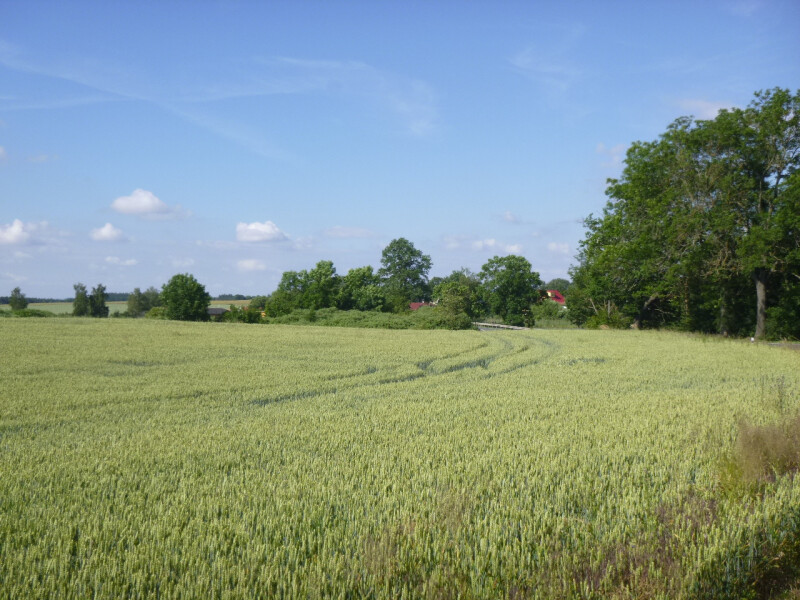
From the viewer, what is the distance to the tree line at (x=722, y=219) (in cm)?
3216

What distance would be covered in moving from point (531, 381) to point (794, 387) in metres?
6.86

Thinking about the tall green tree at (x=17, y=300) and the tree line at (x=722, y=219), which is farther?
the tall green tree at (x=17, y=300)

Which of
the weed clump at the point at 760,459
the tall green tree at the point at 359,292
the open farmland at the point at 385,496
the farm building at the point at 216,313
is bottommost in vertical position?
the open farmland at the point at 385,496

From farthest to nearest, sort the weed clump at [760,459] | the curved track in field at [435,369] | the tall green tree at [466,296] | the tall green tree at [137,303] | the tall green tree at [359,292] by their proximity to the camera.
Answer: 1. the tall green tree at [137,303]
2. the tall green tree at [359,292]
3. the tall green tree at [466,296]
4. the curved track in field at [435,369]
5. the weed clump at [760,459]

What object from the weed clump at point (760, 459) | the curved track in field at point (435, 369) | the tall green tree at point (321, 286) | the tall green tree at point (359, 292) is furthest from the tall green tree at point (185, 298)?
the weed clump at point (760, 459)

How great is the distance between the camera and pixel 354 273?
8850 centimetres

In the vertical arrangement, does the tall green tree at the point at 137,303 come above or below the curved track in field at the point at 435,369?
above

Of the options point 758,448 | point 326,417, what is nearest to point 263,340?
point 326,417

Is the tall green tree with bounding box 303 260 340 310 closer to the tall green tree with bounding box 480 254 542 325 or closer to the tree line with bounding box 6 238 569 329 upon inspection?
Answer: the tree line with bounding box 6 238 569 329

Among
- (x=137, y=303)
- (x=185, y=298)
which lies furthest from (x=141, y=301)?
(x=185, y=298)

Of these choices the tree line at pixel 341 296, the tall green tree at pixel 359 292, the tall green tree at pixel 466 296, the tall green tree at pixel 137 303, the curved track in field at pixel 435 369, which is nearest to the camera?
the curved track in field at pixel 435 369

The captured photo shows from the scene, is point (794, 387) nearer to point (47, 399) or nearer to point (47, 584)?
point (47, 584)

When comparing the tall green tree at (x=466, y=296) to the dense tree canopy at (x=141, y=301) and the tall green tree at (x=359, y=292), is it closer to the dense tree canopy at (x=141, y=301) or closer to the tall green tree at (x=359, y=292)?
the tall green tree at (x=359, y=292)

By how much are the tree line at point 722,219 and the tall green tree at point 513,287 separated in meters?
36.5
